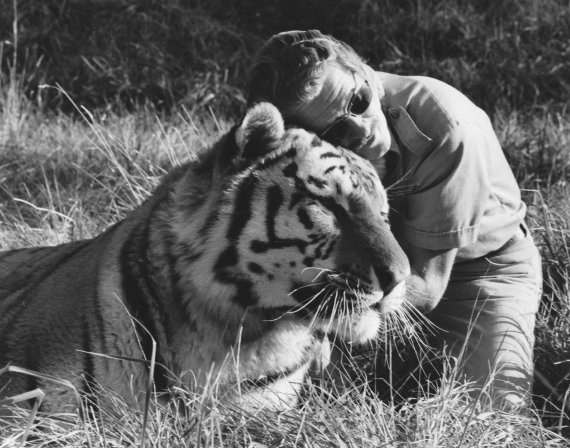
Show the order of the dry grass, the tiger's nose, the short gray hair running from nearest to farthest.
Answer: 1. the dry grass
2. the tiger's nose
3. the short gray hair

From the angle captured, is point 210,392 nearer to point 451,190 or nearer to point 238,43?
point 451,190

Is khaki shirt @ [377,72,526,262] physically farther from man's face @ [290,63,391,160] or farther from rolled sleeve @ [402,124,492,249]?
man's face @ [290,63,391,160]

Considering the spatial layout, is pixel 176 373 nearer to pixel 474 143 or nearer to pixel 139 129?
pixel 474 143

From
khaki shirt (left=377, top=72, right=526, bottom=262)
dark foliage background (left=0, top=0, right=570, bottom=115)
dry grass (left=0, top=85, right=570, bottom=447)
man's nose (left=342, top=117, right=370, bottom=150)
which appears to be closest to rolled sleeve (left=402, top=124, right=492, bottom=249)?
khaki shirt (left=377, top=72, right=526, bottom=262)

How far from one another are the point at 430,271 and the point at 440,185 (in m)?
0.23

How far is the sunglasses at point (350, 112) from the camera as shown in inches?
81.9

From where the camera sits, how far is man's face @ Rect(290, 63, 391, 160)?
2070 millimetres

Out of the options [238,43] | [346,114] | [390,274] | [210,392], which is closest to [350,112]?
[346,114]

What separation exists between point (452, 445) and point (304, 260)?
0.49 metres

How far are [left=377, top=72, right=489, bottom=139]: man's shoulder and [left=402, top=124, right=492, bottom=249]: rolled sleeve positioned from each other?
0.10 feet

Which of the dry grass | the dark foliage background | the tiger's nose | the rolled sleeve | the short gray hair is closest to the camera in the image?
the dry grass

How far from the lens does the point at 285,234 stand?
2.00 meters

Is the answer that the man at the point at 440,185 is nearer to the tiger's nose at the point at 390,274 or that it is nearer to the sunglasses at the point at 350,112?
the sunglasses at the point at 350,112

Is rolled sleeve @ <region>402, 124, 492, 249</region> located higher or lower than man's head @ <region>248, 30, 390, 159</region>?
lower
